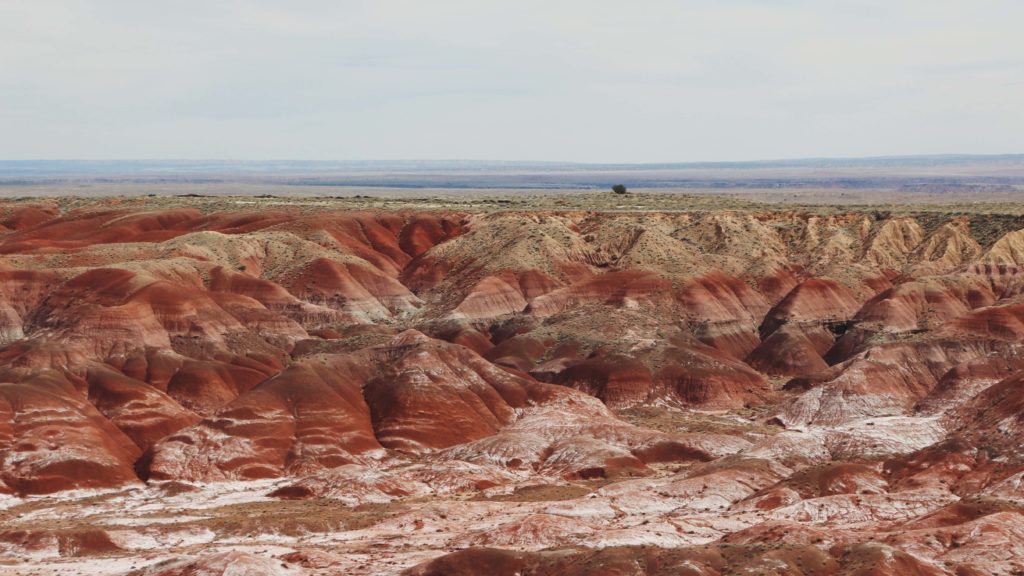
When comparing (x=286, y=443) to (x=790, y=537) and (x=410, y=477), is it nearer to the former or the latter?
(x=410, y=477)

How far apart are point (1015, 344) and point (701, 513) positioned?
148 ft

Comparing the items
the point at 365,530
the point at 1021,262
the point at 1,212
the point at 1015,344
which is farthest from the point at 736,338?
the point at 1,212

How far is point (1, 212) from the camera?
181000 millimetres

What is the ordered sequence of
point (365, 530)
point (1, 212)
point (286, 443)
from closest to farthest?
point (365, 530)
point (286, 443)
point (1, 212)

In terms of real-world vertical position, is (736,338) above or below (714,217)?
below

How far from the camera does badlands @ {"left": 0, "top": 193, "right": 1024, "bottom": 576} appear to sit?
5959 centimetres

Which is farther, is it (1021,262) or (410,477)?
(1021,262)

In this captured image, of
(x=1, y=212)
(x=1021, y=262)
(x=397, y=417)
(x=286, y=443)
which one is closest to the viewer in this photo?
(x=286, y=443)

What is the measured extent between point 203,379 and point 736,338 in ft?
169

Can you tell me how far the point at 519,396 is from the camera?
93.7 metres

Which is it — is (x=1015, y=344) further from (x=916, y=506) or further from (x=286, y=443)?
(x=286, y=443)

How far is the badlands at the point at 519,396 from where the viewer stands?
59.6 m

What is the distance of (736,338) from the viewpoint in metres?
121

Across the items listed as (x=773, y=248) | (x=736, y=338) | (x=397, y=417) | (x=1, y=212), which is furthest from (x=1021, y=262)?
(x=1, y=212)
